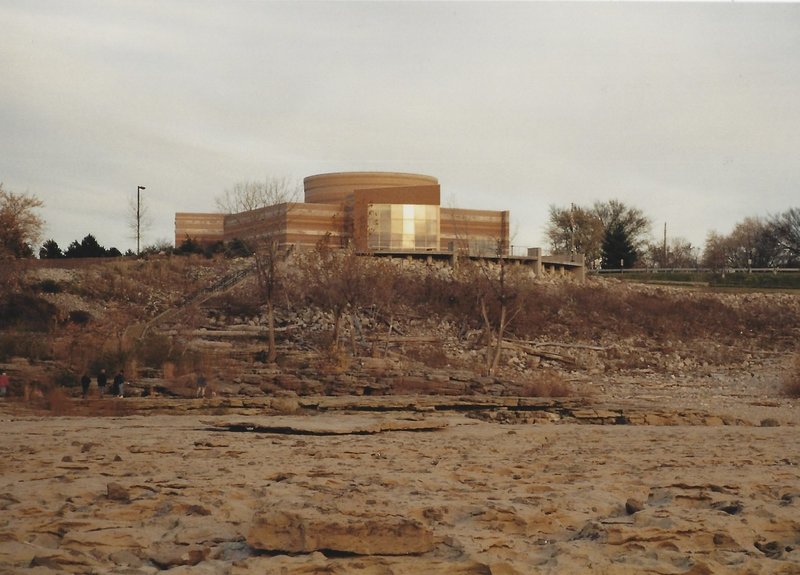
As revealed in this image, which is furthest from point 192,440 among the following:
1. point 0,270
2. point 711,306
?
point 711,306

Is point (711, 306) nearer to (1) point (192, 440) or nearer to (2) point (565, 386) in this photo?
(2) point (565, 386)

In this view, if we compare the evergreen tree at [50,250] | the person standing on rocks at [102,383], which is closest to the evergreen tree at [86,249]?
the evergreen tree at [50,250]

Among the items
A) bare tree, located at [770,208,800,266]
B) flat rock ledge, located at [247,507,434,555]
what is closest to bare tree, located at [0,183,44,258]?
flat rock ledge, located at [247,507,434,555]

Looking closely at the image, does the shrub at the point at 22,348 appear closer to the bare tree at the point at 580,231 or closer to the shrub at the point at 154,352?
the shrub at the point at 154,352

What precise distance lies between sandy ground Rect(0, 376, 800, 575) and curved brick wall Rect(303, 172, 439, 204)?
42.8 m

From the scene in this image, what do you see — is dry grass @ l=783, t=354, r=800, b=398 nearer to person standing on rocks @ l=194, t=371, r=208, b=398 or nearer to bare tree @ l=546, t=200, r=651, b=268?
person standing on rocks @ l=194, t=371, r=208, b=398

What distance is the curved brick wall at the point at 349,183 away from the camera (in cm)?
Result: 5872

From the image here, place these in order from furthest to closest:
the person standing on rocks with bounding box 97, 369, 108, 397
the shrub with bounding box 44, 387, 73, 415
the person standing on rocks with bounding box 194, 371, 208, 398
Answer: the person standing on rocks with bounding box 97, 369, 108, 397 → the person standing on rocks with bounding box 194, 371, 208, 398 → the shrub with bounding box 44, 387, 73, 415

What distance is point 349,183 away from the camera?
59.0 m

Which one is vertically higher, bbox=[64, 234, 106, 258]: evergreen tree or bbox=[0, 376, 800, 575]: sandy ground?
bbox=[64, 234, 106, 258]: evergreen tree

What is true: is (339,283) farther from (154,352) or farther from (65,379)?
(65,379)

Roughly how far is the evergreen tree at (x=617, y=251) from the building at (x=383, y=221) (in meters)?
19.4

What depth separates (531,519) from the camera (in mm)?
9031

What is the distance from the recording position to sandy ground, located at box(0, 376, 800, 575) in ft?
25.2
